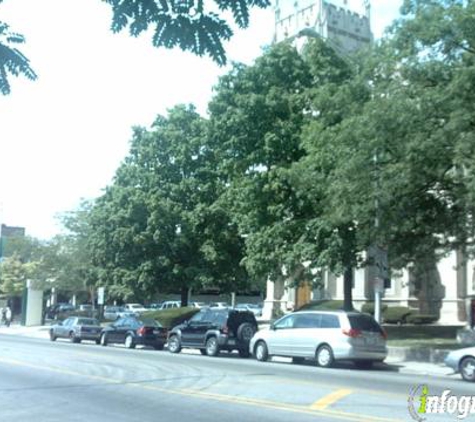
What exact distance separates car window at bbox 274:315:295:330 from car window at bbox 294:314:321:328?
0.19m

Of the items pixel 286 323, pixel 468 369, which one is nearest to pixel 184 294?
pixel 286 323

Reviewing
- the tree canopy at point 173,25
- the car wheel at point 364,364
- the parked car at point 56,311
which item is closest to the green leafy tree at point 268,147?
the car wheel at point 364,364

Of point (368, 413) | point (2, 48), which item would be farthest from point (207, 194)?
point (2, 48)

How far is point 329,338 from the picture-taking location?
2181cm

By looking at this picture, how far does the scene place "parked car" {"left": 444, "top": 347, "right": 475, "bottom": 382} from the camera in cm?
1764

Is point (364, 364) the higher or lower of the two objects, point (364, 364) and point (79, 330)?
the lower

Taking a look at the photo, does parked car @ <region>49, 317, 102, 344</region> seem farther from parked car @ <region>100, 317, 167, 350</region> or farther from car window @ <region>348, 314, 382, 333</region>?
car window @ <region>348, 314, 382, 333</region>

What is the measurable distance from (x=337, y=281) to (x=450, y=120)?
3045 centimetres

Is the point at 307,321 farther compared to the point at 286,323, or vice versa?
the point at 286,323

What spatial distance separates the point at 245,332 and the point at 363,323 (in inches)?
215

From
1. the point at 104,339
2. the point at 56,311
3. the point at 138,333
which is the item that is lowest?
the point at 104,339

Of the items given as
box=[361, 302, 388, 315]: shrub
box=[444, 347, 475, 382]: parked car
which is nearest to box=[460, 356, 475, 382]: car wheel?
box=[444, 347, 475, 382]: parked car

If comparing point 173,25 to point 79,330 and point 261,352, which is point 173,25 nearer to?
point 261,352

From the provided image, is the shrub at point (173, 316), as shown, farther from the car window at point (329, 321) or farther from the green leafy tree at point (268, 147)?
the car window at point (329, 321)
